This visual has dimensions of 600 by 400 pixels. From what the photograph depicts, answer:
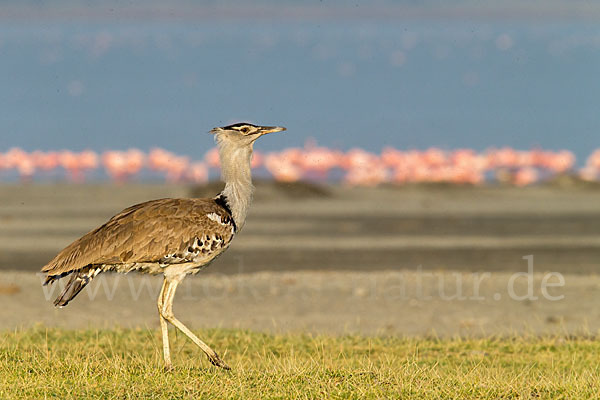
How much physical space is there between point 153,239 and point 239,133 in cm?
134

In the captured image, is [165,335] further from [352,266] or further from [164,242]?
[352,266]

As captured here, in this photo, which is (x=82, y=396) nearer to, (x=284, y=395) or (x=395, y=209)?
(x=284, y=395)

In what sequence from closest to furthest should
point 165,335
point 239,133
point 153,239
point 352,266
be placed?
point 153,239, point 165,335, point 239,133, point 352,266

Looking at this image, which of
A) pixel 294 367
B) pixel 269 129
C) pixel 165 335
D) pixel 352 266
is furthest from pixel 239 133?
pixel 352 266

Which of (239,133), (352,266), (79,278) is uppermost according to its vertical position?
(239,133)

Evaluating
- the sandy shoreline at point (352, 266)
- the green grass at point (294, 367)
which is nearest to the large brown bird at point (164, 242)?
the green grass at point (294, 367)

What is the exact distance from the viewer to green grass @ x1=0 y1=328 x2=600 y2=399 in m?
8.07

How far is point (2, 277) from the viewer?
16.4 m

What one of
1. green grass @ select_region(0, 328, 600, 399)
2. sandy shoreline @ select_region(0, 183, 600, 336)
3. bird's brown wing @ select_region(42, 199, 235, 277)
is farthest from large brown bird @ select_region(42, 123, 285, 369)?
sandy shoreline @ select_region(0, 183, 600, 336)

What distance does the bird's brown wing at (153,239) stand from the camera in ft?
31.2

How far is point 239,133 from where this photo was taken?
33.8 ft

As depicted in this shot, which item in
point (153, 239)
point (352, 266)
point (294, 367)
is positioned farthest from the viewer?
point (352, 266)

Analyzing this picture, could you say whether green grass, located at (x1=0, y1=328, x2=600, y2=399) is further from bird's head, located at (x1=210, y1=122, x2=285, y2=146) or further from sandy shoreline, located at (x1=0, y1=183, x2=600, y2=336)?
bird's head, located at (x1=210, y1=122, x2=285, y2=146)

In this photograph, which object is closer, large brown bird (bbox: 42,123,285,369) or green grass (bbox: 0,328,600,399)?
green grass (bbox: 0,328,600,399)
